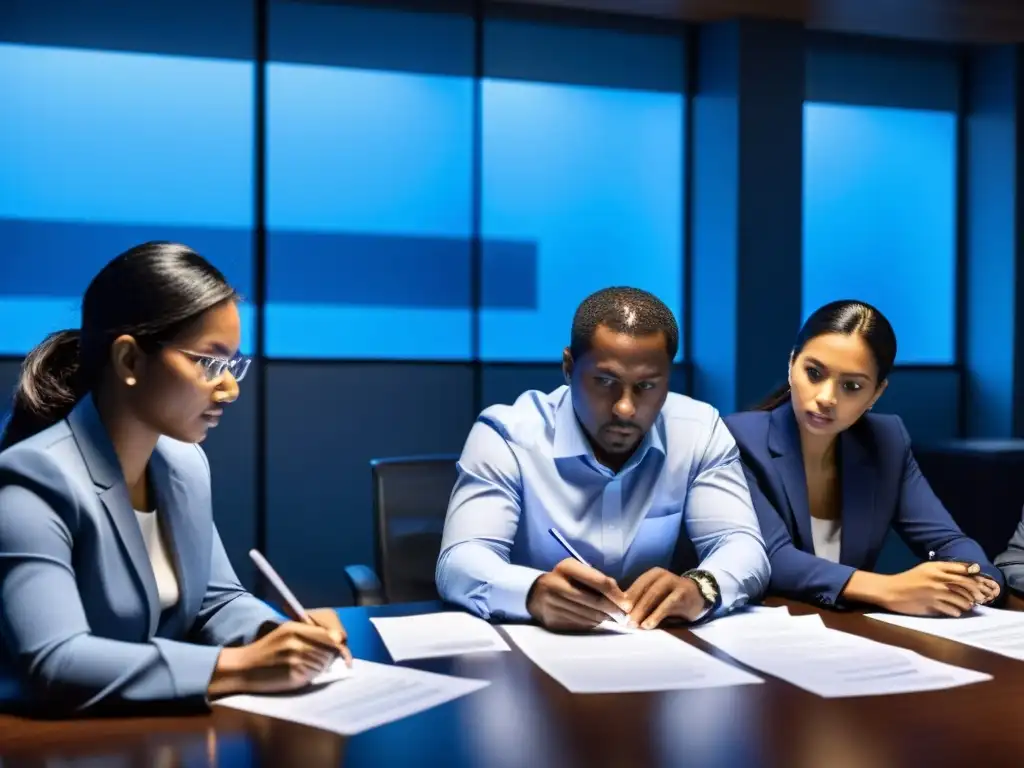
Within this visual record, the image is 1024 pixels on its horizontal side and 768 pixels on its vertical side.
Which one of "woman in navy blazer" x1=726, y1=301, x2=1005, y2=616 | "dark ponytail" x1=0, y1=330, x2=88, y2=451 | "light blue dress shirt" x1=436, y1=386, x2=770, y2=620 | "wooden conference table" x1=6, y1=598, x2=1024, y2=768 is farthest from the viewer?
"woman in navy blazer" x1=726, y1=301, x2=1005, y2=616

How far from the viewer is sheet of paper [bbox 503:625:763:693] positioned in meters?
1.52

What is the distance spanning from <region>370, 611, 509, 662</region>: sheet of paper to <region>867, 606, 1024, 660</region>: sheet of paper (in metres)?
0.77

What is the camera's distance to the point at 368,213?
531 centimetres

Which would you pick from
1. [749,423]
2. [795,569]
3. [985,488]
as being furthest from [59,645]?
[985,488]

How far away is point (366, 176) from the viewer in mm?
5301

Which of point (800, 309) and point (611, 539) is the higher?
point (800, 309)

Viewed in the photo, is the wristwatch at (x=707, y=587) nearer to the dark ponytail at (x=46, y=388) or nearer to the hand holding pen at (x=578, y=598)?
the hand holding pen at (x=578, y=598)

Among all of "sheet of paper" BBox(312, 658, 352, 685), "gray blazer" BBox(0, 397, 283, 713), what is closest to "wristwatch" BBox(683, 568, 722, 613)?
"sheet of paper" BBox(312, 658, 352, 685)

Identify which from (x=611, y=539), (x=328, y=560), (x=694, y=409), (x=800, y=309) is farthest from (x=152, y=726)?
(x=800, y=309)

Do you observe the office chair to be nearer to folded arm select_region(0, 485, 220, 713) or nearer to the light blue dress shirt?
the light blue dress shirt

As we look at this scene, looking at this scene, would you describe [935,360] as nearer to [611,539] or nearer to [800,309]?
[800,309]

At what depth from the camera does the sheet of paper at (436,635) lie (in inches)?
67.2

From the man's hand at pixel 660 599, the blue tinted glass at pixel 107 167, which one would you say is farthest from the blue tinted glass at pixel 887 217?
the man's hand at pixel 660 599

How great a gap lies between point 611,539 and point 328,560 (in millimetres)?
3188
